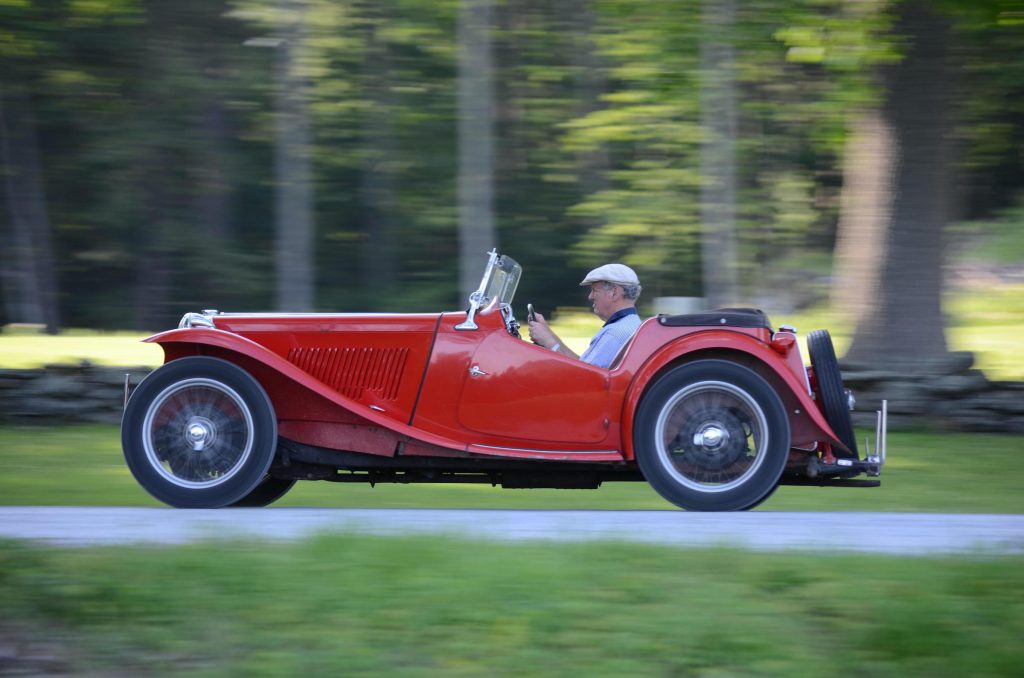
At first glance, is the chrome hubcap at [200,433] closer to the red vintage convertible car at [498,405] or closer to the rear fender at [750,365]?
the red vintage convertible car at [498,405]

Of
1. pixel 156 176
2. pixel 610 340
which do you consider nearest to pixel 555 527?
pixel 610 340

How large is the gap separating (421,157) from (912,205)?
48.9 ft

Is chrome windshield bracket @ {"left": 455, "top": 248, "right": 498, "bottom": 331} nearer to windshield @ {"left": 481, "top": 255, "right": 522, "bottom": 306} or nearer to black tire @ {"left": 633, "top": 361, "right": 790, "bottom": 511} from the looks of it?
windshield @ {"left": 481, "top": 255, "right": 522, "bottom": 306}

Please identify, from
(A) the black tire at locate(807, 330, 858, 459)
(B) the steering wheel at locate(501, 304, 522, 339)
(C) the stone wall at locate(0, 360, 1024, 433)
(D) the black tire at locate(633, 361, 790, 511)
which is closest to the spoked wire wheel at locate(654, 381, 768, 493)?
(D) the black tire at locate(633, 361, 790, 511)

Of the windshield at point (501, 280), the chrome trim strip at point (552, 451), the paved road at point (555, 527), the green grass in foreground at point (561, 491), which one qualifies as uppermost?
the windshield at point (501, 280)

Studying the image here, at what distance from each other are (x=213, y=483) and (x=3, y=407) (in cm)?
598

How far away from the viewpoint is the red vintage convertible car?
20.0ft

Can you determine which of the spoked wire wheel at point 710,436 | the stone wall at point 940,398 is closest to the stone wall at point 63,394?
the stone wall at point 940,398

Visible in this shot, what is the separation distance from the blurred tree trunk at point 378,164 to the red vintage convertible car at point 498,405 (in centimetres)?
1470

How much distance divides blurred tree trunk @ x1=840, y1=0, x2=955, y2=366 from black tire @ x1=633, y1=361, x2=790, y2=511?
18.9 feet

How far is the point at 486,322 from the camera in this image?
6230 mm

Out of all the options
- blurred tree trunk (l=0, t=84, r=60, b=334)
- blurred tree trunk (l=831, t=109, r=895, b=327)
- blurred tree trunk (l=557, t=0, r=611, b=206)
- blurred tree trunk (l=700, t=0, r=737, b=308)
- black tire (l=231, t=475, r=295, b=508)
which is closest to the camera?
black tire (l=231, t=475, r=295, b=508)

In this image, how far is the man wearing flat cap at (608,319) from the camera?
6359 millimetres

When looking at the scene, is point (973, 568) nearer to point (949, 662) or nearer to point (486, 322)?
point (949, 662)
